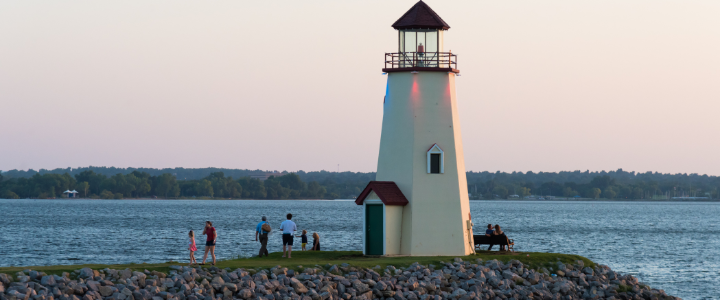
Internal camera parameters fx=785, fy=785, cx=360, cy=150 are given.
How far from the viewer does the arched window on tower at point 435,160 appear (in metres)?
24.8

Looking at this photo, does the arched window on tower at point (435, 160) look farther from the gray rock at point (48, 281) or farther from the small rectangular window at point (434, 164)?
the gray rock at point (48, 281)

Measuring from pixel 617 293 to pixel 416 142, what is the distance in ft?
24.9

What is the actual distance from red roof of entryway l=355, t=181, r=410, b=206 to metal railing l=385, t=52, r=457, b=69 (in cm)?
377

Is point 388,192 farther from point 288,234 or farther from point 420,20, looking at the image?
point 420,20

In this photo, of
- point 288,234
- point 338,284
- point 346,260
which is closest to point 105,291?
point 338,284

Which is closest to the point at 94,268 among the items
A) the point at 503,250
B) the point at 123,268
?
the point at 123,268

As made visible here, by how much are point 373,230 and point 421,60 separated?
567cm

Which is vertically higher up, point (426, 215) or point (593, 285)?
point (426, 215)

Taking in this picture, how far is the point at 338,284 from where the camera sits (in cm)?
2061

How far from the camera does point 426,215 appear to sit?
81.4 ft

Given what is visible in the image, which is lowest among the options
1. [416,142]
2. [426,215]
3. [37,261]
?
[37,261]

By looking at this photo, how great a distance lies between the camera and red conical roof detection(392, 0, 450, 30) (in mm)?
25094

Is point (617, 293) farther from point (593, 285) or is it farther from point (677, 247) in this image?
point (677, 247)

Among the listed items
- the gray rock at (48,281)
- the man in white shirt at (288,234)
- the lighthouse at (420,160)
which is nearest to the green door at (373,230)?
the lighthouse at (420,160)
